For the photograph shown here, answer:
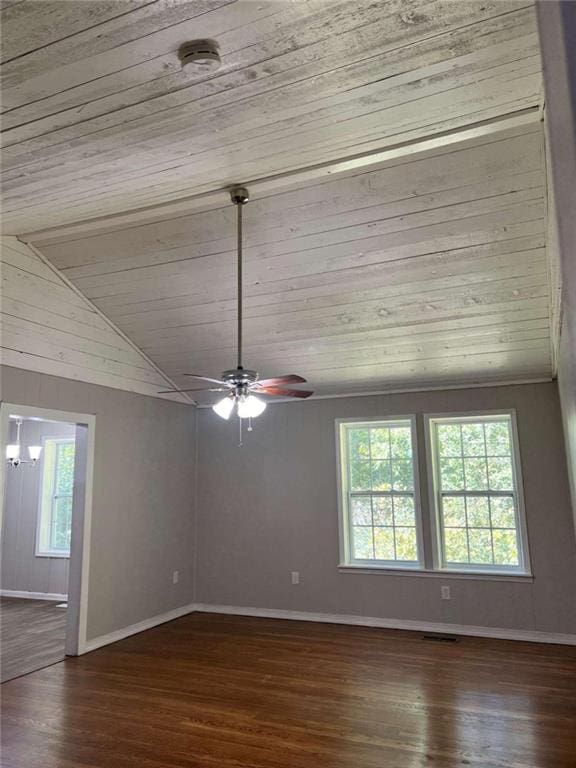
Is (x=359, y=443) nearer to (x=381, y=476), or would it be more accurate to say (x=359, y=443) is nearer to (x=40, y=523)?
(x=381, y=476)

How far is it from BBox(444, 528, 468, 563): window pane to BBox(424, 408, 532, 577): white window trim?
2.8 inches

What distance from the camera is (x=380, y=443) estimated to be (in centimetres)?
599

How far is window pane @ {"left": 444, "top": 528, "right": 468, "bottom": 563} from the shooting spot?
5.52 metres

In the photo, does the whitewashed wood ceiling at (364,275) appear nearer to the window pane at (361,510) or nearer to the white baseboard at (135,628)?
the window pane at (361,510)

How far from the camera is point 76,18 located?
1792 mm

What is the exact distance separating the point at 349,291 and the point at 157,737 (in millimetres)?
3326

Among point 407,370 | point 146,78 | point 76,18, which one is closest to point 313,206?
point 146,78

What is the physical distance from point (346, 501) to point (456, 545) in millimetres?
1228

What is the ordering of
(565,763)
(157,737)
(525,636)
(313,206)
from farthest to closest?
(525,636), (313,206), (157,737), (565,763)

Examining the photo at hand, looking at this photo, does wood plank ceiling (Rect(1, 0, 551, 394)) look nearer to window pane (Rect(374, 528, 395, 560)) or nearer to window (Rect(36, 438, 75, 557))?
window pane (Rect(374, 528, 395, 560))

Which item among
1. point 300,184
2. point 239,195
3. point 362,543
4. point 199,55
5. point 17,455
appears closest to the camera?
point 199,55

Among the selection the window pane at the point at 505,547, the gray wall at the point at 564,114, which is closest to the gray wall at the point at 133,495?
the window pane at the point at 505,547

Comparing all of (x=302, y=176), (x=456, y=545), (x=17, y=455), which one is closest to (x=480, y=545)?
(x=456, y=545)

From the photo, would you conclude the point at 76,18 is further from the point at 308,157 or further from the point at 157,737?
the point at 157,737
